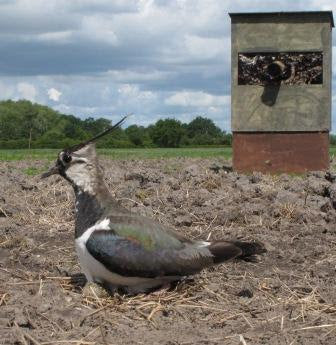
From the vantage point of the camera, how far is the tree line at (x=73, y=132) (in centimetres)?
5172

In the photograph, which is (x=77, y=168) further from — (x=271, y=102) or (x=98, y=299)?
(x=271, y=102)

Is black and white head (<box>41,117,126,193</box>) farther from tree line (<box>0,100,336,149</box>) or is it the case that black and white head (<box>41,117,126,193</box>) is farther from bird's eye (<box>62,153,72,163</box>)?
tree line (<box>0,100,336,149</box>)

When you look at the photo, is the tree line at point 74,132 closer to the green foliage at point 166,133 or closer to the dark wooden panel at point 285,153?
the green foliage at point 166,133

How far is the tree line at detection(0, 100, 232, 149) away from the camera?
51719 millimetres

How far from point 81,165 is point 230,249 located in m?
1.16

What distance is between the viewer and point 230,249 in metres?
5.68

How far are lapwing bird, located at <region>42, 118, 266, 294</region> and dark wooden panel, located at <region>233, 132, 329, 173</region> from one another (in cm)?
996

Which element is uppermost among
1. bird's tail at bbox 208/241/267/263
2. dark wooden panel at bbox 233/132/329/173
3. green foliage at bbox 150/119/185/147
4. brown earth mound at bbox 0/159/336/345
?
green foliage at bbox 150/119/185/147

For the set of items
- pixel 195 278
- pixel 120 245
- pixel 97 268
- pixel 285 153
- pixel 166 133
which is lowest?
pixel 195 278

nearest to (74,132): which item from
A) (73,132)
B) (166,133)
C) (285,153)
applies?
(73,132)

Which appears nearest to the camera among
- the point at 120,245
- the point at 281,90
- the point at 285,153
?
the point at 120,245

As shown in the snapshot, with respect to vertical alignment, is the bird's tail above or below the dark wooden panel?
below

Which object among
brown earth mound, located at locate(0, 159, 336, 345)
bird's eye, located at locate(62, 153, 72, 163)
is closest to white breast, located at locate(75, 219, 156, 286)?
brown earth mound, located at locate(0, 159, 336, 345)

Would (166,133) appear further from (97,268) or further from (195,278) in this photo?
(97,268)
